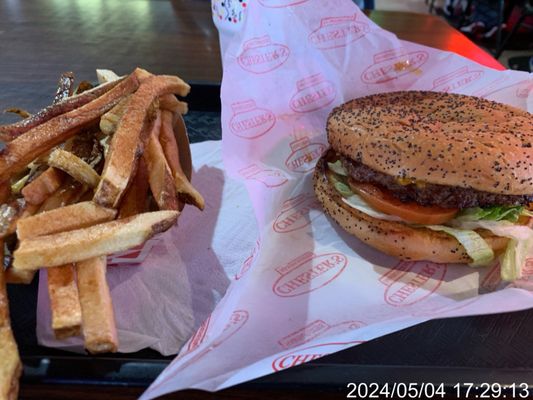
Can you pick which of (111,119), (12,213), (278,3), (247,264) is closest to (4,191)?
(12,213)

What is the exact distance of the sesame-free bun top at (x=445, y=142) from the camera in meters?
1.50

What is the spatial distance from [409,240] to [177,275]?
802 millimetres

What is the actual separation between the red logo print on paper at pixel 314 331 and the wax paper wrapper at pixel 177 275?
0.29 meters

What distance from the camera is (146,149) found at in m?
1.51

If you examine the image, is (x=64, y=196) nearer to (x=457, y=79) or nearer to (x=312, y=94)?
(x=312, y=94)

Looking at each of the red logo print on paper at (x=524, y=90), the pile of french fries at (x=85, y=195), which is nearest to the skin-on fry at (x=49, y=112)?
the pile of french fries at (x=85, y=195)

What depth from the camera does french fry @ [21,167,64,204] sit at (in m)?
1.31

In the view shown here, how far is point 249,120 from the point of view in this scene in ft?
6.47

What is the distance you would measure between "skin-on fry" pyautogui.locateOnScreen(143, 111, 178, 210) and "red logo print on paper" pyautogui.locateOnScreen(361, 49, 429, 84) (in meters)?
1.12

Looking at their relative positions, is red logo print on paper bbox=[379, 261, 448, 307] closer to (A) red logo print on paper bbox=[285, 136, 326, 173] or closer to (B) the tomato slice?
(B) the tomato slice

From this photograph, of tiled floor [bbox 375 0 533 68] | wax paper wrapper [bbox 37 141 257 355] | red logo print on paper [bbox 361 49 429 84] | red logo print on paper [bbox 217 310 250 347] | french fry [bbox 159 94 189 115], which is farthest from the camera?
tiled floor [bbox 375 0 533 68]

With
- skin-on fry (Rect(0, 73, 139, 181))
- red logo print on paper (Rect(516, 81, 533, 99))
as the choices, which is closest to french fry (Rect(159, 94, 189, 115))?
skin-on fry (Rect(0, 73, 139, 181))

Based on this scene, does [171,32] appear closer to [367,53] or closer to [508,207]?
[367,53]

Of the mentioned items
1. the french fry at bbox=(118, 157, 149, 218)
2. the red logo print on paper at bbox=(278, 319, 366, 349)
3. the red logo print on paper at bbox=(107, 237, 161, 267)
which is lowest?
the red logo print on paper at bbox=(278, 319, 366, 349)
